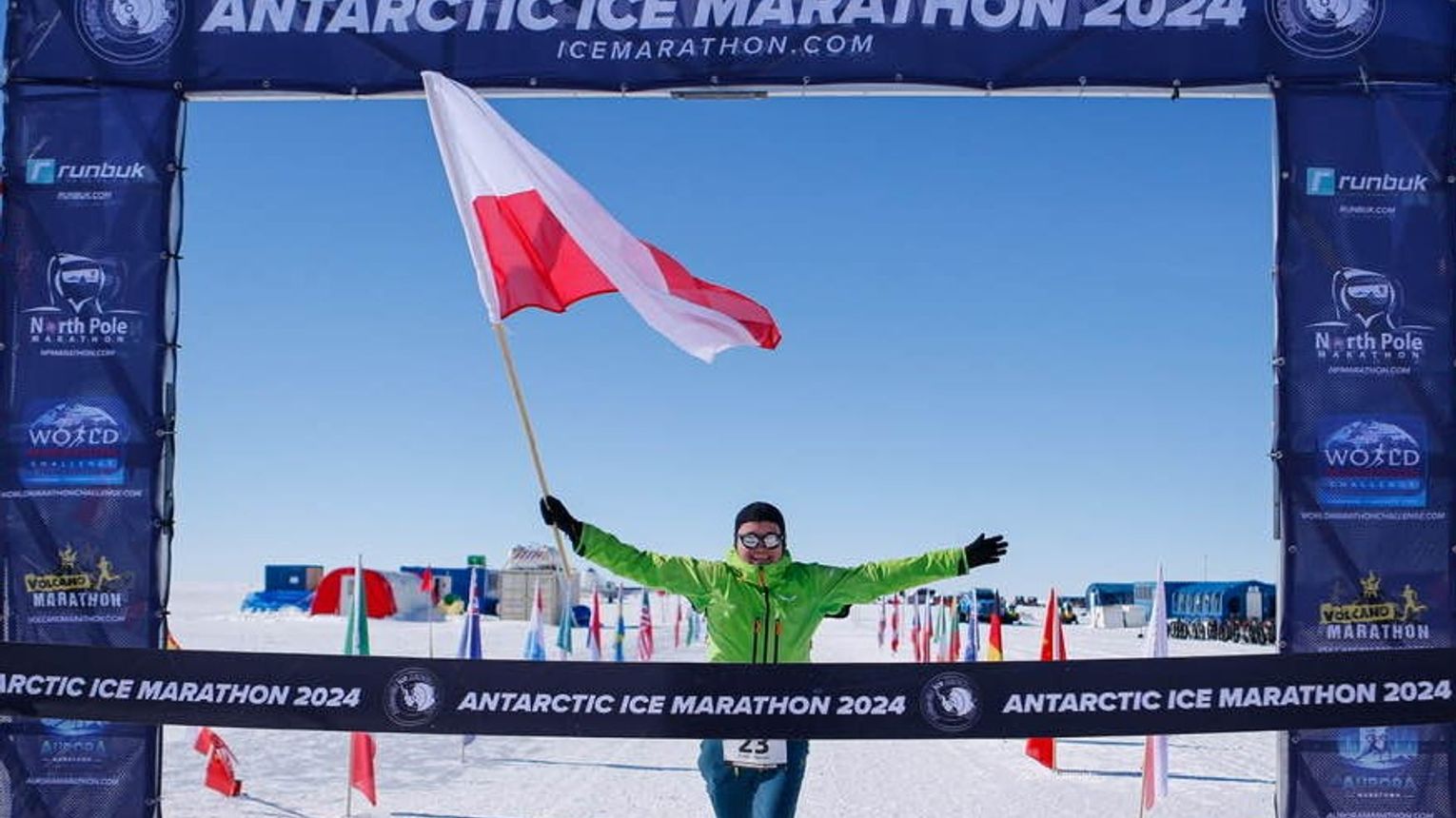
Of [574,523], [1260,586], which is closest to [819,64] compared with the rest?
[574,523]

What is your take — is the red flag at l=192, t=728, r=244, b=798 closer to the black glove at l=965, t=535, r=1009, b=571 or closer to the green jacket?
the green jacket

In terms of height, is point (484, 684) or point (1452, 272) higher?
point (1452, 272)

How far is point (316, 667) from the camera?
6.20m

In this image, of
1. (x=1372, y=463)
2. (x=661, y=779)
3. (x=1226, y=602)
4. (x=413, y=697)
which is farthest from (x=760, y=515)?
(x=1226, y=602)

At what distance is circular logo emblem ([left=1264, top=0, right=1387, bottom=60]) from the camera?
786 centimetres

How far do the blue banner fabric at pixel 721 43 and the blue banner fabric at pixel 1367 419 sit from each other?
352 mm

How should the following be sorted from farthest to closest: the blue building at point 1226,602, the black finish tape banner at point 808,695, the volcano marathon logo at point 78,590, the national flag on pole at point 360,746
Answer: the blue building at point 1226,602
the national flag on pole at point 360,746
the volcano marathon logo at point 78,590
the black finish tape banner at point 808,695

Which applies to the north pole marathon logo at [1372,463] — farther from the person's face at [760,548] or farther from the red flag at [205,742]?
the red flag at [205,742]

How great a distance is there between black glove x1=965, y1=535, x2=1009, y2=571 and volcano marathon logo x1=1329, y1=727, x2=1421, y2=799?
9.89ft

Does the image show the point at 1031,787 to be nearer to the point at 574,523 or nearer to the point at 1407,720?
the point at 1407,720

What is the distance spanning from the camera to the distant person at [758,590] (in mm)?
6055

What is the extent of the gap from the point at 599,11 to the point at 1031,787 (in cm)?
717

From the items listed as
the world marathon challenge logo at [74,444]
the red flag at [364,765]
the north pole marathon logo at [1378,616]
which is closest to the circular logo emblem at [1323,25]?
the north pole marathon logo at [1378,616]

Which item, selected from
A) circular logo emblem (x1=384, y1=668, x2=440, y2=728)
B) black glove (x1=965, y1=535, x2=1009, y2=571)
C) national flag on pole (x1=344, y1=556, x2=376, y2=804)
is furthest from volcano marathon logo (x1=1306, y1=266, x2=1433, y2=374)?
national flag on pole (x1=344, y1=556, x2=376, y2=804)
